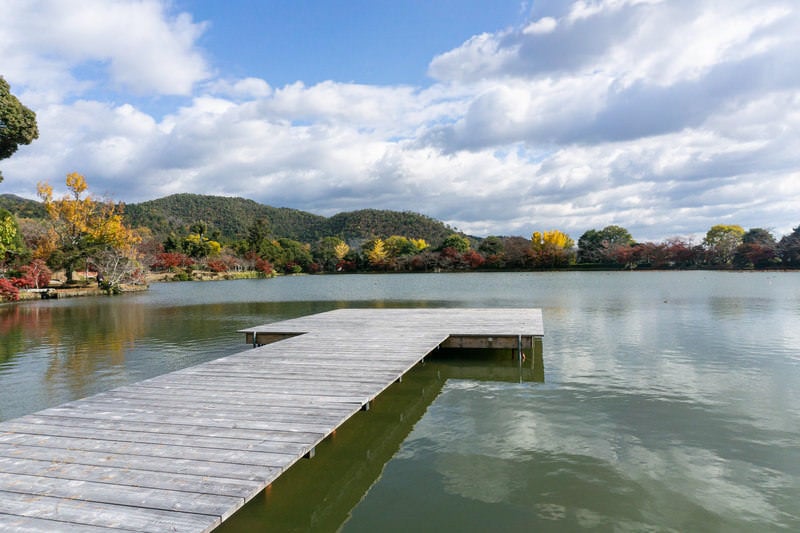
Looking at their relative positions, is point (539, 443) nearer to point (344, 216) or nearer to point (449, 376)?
point (449, 376)

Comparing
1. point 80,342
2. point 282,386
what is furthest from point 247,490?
point 80,342

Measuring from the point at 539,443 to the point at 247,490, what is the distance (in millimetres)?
→ 3386

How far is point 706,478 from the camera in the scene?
4.46 metres

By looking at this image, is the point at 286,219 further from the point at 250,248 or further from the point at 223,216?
the point at 250,248

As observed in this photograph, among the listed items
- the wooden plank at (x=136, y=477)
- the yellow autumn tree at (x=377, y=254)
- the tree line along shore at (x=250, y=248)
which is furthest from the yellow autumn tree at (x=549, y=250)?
the wooden plank at (x=136, y=477)

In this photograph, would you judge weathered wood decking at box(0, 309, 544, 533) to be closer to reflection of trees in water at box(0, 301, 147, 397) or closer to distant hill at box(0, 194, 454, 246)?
reflection of trees in water at box(0, 301, 147, 397)

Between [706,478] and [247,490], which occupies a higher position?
[247,490]

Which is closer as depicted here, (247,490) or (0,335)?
(247,490)

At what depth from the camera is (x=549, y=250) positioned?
66.1 meters

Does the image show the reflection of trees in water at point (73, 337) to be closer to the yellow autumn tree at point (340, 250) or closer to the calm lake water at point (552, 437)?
the calm lake water at point (552, 437)

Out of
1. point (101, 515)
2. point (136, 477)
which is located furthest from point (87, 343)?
point (101, 515)

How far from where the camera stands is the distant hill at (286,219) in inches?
3647

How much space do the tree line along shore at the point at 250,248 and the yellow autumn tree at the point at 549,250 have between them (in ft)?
0.45

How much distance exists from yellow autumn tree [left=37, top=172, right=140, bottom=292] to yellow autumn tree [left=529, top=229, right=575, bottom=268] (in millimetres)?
48242
